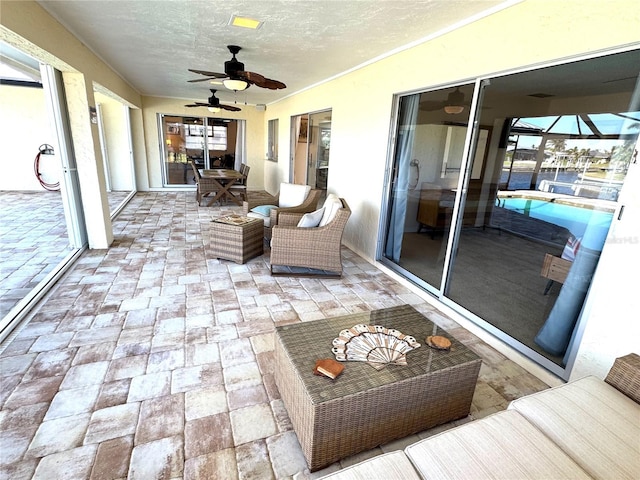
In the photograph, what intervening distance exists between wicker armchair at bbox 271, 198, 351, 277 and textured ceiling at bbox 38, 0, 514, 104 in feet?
5.32

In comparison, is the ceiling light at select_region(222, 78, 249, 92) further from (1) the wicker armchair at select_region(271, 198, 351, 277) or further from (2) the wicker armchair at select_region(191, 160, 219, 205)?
(2) the wicker armchair at select_region(191, 160, 219, 205)

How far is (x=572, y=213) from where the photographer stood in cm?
294

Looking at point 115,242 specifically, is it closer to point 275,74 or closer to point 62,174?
point 62,174

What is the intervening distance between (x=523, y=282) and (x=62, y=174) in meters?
5.15

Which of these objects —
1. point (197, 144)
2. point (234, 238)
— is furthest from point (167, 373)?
point (197, 144)

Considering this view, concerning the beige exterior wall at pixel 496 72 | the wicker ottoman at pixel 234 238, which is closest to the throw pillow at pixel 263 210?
the wicker ottoman at pixel 234 238

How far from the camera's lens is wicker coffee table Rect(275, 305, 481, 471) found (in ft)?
4.30

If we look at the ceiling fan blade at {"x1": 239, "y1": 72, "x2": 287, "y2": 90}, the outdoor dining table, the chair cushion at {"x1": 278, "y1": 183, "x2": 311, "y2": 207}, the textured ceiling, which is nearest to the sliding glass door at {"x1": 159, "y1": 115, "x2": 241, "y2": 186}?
the outdoor dining table

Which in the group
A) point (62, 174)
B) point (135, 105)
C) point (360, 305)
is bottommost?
point (360, 305)

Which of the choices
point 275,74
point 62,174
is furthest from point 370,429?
point 275,74

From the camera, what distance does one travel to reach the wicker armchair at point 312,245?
3.25m

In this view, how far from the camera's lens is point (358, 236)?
14.2 ft

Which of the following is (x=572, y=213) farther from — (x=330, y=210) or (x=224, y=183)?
(x=224, y=183)

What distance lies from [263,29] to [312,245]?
6.73 feet
